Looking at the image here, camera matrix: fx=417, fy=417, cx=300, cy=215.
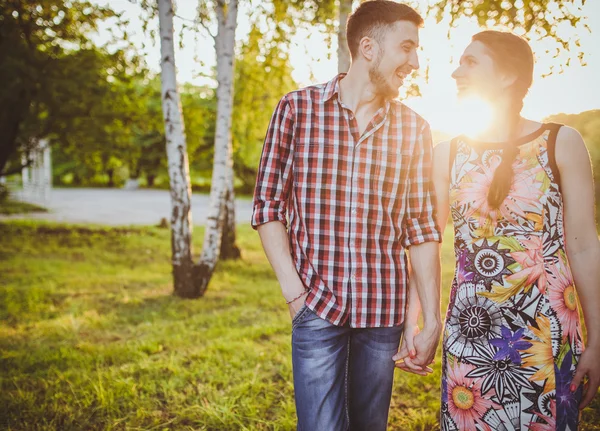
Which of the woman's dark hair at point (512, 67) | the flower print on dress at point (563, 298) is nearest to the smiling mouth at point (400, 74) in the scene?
the woman's dark hair at point (512, 67)

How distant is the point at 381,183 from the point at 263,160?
1.77 feet

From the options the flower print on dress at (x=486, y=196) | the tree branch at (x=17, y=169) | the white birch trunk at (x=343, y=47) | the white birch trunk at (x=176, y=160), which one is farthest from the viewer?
the tree branch at (x=17, y=169)

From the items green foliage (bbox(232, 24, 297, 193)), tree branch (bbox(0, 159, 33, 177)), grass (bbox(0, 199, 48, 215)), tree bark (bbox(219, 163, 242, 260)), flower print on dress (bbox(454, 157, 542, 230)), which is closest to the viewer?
flower print on dress (bbox(454, 157, 542, 230))

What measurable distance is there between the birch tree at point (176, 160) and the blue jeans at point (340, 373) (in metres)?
5.09

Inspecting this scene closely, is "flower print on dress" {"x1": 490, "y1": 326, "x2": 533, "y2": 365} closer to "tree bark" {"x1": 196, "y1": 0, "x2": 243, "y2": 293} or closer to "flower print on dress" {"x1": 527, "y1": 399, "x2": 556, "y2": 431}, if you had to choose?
"flower print on dress" {"x1": 527, "y1": 399, "x2": 556, "y2": 431}

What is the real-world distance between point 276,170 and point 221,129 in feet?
17.5

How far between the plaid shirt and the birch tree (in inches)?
194

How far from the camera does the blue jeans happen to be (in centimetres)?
177

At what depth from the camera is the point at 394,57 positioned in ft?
6.08

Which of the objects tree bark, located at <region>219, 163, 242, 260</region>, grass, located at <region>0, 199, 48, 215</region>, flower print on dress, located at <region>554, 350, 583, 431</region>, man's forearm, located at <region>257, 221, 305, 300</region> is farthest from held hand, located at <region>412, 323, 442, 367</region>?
grass, located at <region>0, 199, 48, 215</region>

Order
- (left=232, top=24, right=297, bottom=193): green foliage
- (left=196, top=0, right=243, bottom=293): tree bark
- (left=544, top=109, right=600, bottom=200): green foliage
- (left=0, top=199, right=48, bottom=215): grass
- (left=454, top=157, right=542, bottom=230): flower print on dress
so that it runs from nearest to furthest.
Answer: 1. (left=454, top=157, right=542, bottom=230): flower print on dress
2. (left=544, top=109, right=600, bottom=200): green foliage
3. (left=196, top=0, right=243, bottom=293): tree bark
4. (left=232, top=24, right=297, bottom=193): green foliage
5. (left=0, top=199, right=48, bottom=215): grass

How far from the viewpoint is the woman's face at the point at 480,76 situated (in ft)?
6.10

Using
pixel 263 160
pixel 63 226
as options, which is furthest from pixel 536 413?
pixel 63 226

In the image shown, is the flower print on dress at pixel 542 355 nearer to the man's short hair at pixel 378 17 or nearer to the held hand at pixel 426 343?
the held hand at pixel 426 343
